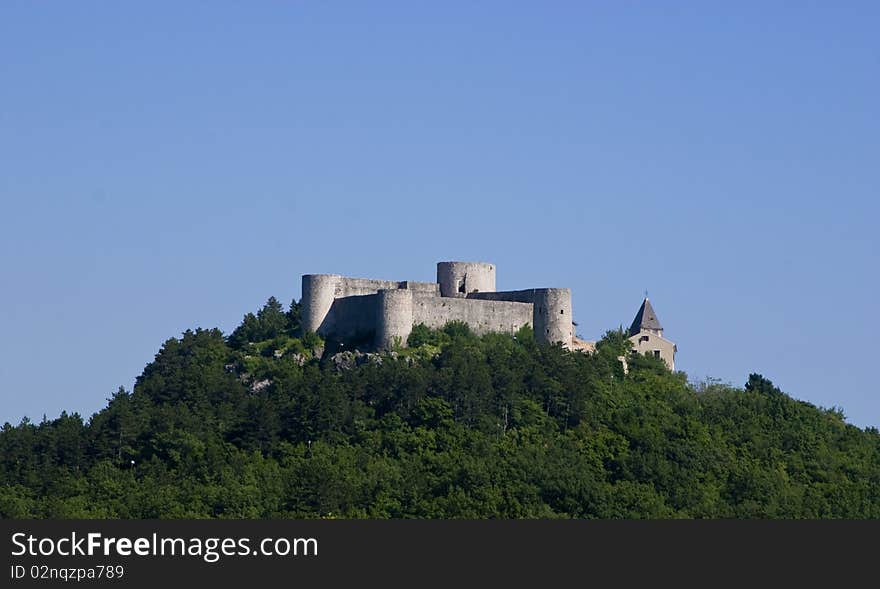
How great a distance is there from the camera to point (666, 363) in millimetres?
92812

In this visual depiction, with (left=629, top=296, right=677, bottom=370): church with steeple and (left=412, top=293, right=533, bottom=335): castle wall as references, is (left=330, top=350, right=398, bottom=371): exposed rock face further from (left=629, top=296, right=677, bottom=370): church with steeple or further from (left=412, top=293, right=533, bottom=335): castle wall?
(left=629, top=296, right=677, bottom=370): church with steeple

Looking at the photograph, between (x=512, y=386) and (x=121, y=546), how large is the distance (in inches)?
1088

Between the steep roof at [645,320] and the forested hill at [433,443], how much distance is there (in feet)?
14.3

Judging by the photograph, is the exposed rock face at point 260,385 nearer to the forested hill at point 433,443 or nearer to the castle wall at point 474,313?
the forested hill at point 433,443

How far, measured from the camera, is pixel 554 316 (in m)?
89.8

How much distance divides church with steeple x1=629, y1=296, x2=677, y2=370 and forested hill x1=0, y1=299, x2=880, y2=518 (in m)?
1.90

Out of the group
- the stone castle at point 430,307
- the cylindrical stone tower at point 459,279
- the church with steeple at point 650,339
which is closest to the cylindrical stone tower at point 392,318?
the stone castle at point 430,307

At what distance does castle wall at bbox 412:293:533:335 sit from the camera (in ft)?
290

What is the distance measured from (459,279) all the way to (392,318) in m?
5.36

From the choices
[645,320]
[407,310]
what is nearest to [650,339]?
[645,320]

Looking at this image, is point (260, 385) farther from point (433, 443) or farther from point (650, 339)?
point (650, 339)

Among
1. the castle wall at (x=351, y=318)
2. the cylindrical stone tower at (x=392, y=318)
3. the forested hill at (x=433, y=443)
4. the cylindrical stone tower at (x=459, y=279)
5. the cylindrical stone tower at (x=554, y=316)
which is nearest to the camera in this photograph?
the forested hill at (x=433, y=443)

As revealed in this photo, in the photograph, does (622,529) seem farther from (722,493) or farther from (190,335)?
(190,335)

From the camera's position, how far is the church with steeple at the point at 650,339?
3671 inches
